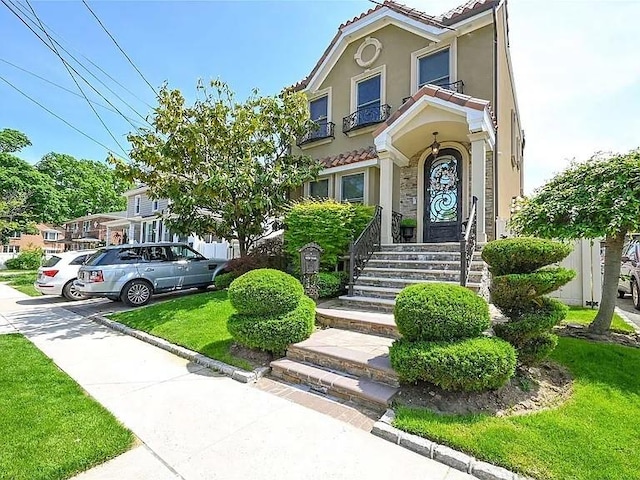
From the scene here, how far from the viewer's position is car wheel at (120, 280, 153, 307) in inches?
379

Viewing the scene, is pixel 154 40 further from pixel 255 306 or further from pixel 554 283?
pixel 554 283

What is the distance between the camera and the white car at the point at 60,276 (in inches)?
434

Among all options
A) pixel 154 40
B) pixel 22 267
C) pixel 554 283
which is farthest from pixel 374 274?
pixel 22 267

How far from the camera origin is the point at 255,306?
16.4 ft

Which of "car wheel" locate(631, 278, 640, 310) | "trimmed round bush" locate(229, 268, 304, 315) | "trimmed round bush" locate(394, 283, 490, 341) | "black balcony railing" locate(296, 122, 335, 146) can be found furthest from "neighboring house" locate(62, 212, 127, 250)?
"car wheel" locate(631, 278, 640, 310)

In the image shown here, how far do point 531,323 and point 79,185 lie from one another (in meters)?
53.6

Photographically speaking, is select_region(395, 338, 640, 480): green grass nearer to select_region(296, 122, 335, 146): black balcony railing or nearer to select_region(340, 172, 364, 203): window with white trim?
select_region(340, 172, 364, 203): window with white trim

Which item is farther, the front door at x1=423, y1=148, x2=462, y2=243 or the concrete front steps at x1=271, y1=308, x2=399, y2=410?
the front door at x1=423, y1=148, x2=462, y2=243

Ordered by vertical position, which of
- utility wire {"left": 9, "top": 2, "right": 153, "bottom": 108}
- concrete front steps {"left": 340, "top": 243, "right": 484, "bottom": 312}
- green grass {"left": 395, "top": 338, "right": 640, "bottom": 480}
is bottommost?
green grass {"left": 395, "top": 338, "right": 640, "bottom": 480}

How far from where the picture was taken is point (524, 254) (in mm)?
4027

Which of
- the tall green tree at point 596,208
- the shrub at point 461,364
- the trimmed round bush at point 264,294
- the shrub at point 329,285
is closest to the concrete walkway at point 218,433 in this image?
the shrub at point 461,364

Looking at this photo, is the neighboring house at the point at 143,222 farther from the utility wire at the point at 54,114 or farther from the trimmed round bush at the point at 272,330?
the trimmed round bush at the point at 272,330

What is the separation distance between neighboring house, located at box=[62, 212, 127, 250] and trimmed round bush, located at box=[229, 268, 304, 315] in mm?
27700

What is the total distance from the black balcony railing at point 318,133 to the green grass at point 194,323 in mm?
6359
